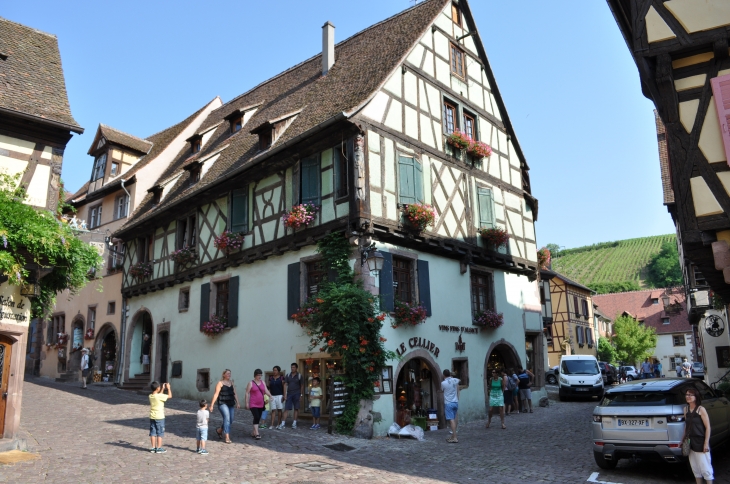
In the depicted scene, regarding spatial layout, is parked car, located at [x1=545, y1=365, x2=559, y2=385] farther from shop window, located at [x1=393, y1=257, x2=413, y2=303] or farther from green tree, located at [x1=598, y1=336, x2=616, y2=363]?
shop window, located at [x1=393, y1=257, x2=413, y2=303]

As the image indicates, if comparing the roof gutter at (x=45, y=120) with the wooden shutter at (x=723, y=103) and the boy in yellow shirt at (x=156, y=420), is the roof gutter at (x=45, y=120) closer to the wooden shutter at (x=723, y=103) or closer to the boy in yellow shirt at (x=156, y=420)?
the boy in yellow shirt at (x=156, y=420)

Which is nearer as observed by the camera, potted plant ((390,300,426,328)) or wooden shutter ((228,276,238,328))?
potted plant ((390,300,426,328))

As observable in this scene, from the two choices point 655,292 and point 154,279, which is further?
point 655,292

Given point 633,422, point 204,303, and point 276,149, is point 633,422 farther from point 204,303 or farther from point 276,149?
point 204,303

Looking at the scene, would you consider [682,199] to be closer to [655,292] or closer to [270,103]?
[270,103]

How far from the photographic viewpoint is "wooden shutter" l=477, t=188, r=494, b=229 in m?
19.0

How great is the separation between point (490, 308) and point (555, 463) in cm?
888

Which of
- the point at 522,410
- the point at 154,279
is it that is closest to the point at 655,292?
the point at 522,410

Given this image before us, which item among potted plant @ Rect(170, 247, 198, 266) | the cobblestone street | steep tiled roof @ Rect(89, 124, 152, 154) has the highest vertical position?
steep tiled roof @ Rect(89, 124, 152, 154)

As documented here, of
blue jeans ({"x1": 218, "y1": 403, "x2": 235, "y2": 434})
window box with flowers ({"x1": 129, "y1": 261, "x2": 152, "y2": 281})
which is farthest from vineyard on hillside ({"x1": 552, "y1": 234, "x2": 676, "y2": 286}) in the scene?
blue jeans ({"x1": 218, "y1": 403, "x2": 235, "y2": 434})

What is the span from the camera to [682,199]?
972 cm

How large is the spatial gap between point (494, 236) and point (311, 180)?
628 cm

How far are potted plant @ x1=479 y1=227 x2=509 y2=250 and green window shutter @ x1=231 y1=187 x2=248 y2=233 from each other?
289 inches

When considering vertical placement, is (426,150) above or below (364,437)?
above
